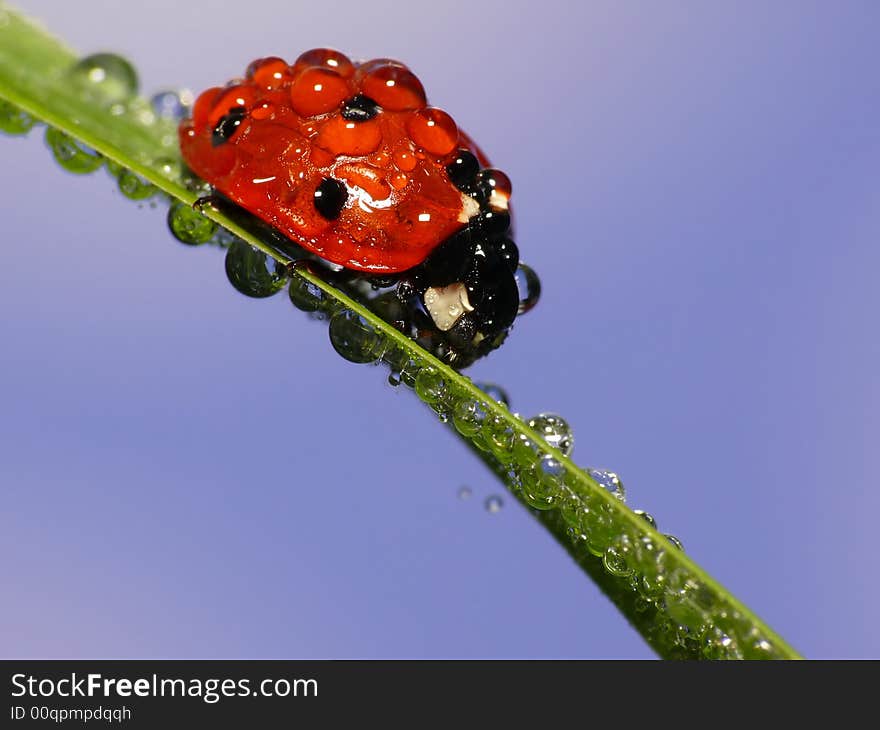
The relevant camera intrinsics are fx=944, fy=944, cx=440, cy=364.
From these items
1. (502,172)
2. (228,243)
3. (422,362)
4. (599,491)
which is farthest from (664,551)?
(502,172)

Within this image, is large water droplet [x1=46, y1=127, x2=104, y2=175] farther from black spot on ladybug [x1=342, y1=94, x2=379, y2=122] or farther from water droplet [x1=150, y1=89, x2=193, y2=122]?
black spot on ladybug [x1=342, y1=94, x2=379, y2=122]

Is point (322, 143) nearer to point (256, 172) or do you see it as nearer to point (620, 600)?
point (256, 172)

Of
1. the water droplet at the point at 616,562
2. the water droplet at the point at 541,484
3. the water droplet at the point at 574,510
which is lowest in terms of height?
the water droplet at the point at 616,562

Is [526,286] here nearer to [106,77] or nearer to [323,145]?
[323,145]

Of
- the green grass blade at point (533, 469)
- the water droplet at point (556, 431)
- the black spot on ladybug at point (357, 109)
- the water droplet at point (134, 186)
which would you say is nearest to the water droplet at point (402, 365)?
the green grass blade at point (533, 469)

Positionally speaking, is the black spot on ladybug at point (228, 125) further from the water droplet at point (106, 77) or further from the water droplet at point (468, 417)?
the water droplet at point (468, 417)

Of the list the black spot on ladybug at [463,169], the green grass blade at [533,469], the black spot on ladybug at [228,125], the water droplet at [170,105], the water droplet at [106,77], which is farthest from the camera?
the black spot on ladybug at [463,169]

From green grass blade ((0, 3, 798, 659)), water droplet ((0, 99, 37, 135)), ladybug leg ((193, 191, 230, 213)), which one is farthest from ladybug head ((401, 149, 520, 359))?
water droplet ((0, 99, 37, 135))
